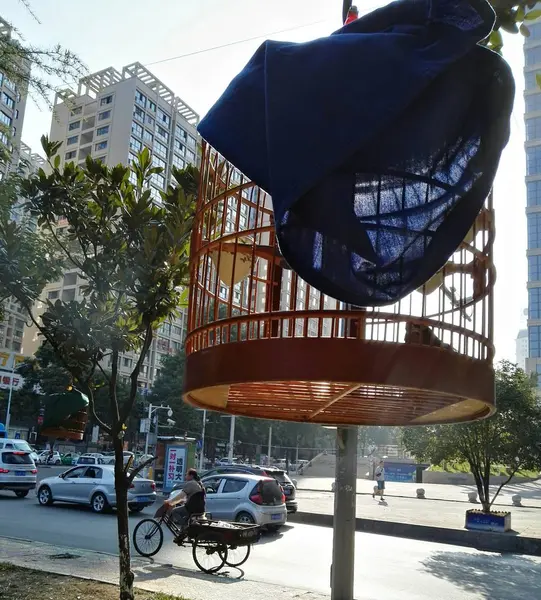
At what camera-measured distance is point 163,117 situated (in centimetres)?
8425

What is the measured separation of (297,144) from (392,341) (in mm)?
993

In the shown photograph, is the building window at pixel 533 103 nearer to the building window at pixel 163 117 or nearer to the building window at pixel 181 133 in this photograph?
the building window at pixel 181 133

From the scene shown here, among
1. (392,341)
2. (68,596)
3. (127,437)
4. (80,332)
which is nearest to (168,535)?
(68,596)

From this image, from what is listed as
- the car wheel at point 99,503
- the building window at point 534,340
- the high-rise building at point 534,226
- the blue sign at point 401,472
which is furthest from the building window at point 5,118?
the building window at point 534,340

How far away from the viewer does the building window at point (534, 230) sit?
70.4 metres

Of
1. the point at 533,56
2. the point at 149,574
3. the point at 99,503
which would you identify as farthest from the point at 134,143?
the point at 149,574

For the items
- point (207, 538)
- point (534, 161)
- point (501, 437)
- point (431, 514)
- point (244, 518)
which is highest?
point (534, 161)

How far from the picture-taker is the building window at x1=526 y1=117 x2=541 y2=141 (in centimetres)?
7125

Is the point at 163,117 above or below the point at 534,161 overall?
above

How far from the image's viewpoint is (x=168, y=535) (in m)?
13.5

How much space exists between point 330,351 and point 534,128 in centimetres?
7772

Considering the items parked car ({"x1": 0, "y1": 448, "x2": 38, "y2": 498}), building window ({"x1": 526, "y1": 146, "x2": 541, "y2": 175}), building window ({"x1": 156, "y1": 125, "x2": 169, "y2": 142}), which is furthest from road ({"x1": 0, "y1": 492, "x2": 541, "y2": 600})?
building window ({"x1": 156, "y1": 125, "x2": 169, "y2": 142})

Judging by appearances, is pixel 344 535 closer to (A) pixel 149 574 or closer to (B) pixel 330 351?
(B) pixel 330 351

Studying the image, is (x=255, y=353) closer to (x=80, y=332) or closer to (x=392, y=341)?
(x=392, y=341)
